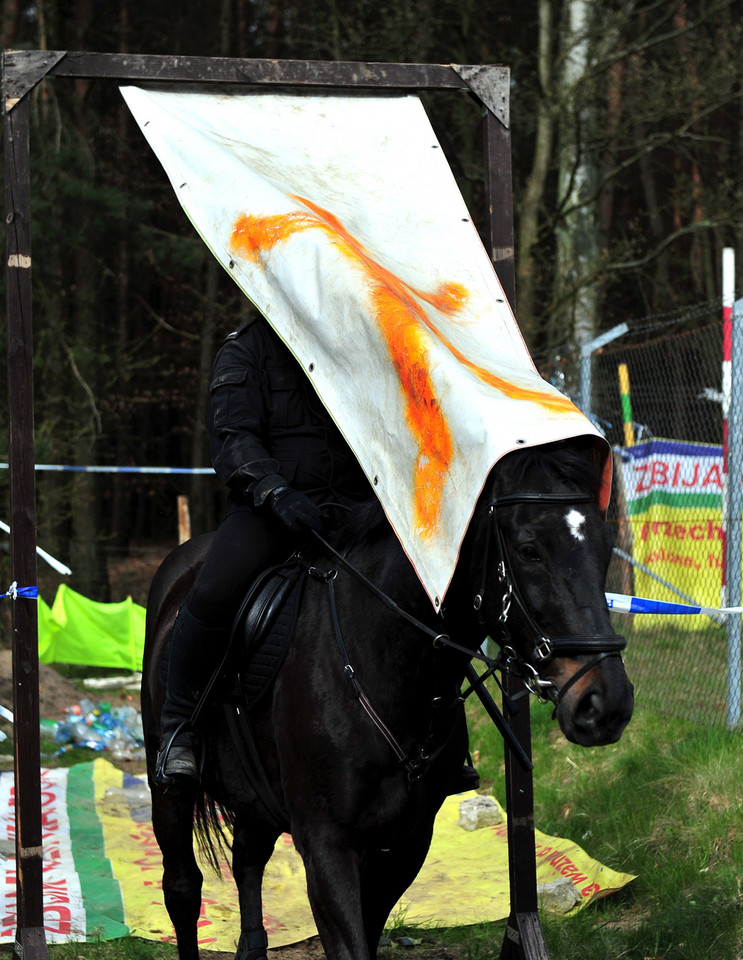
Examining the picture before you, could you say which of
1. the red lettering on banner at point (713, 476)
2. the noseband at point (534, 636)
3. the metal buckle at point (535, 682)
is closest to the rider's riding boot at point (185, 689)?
the noseband at point (534, 636)

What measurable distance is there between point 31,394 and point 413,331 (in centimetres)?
183

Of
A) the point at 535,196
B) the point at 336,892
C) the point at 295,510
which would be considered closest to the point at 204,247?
the point at 535,196

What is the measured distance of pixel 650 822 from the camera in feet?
18.4

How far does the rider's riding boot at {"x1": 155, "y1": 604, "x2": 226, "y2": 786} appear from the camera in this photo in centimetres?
371

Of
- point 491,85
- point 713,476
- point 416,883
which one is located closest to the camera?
point 491,85

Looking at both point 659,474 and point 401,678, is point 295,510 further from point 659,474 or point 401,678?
point 659,474

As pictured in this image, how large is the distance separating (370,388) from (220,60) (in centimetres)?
177

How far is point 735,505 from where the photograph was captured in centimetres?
618

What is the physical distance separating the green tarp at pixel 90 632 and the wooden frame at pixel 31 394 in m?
6.64

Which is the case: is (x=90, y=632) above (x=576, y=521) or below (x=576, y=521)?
below

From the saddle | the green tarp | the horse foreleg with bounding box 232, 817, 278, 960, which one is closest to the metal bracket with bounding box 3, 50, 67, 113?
the saddle

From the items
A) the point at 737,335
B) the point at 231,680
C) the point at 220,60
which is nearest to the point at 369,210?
the point at 220,60

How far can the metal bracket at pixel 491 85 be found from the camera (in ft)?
15.5

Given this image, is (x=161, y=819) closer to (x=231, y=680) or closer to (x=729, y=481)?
(x=231, y=680)
